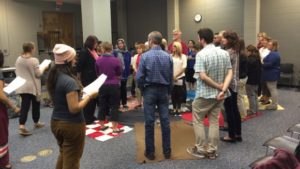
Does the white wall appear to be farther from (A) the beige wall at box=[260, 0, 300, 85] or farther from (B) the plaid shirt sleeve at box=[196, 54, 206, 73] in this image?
(B) the plaid shirt sleeve at box=[196, 54, 206, 73]

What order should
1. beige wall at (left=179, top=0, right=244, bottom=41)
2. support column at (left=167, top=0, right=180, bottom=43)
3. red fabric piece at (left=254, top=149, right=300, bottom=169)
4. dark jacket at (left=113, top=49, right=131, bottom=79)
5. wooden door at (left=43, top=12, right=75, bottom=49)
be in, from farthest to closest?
wooden door at (left=43, top=12, right=75, bottom=49)
support column at (left=167, top=0, right=180, bottom=43)
beige wall at (left=179, top=0, right=244, bottom=41)
dark jacket at (left=113, top=49, right=131, bottom=79)
red fabric piece at (left=254, top=149, right=300, bottom=169)

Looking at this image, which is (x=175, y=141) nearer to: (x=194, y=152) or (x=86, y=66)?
(x=194, y=152)

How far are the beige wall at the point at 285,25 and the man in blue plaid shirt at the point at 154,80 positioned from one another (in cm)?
558

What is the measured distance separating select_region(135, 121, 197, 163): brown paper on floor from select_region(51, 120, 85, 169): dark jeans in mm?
1169

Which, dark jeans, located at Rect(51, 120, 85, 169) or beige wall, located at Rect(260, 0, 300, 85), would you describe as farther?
beige wall, located at Rect(260, 0, 300, 85)

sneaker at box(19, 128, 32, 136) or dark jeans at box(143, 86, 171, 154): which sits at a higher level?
dark jeans at box(143, 86, 171, 154)

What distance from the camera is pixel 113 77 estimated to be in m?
4.07

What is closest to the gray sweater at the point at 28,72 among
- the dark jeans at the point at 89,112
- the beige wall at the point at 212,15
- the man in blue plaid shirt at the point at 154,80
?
the dark jeans at the point at 89,112

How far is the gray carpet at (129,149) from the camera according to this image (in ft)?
10.2

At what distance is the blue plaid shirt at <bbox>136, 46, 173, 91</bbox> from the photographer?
303cm

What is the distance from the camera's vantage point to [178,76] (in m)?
4.78

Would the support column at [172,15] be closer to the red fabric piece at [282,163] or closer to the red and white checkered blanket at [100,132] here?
the red and white checkered blanket at [100,132]

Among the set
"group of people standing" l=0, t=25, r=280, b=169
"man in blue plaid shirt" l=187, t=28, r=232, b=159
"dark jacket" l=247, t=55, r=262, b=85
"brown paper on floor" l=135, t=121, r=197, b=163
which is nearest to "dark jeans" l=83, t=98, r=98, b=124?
"group of people standing" l=0, t=25, r=280, b=169

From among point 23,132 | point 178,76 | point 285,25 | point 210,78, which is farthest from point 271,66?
point 23,132
